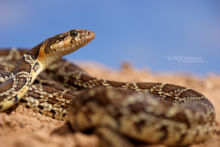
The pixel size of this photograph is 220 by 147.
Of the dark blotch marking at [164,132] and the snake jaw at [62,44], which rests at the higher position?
the snake jaw at [62,44]

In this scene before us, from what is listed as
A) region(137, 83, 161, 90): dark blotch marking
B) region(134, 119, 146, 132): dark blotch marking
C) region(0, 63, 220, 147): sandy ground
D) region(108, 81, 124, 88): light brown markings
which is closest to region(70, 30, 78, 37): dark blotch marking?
region(108, 81, 124, 88): light brown markings

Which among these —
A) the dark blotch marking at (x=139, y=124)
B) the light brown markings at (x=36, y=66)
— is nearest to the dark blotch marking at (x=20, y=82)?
the light brown markings at (x=36, y=66)

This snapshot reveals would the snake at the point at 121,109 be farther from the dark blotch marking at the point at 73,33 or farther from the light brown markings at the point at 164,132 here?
the dark blotch marking at the point at 73,33

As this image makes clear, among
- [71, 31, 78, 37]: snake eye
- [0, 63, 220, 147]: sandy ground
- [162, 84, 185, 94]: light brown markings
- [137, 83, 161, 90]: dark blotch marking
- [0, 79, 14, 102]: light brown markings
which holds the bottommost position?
[0, 63, 220, 147]: sandy ground

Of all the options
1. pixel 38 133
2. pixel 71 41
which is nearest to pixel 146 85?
pixel 71 41

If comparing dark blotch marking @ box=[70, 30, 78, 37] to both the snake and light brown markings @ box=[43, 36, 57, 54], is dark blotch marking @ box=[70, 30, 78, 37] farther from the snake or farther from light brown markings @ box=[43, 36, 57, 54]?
the snake

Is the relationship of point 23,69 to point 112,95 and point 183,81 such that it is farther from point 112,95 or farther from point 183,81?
point 183,81

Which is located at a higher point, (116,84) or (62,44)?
(62,44)

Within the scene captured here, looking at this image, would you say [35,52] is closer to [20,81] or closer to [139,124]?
[20,81]
